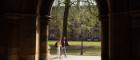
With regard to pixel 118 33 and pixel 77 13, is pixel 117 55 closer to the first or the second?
pixel 118 33

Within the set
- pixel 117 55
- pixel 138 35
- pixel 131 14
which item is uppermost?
pixel 131 14

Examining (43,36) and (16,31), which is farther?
(43,36)

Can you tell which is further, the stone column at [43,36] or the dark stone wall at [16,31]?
the stone column at [43,36]

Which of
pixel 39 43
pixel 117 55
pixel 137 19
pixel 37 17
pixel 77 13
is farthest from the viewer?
pixel 77 13

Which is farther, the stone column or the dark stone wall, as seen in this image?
the stone column

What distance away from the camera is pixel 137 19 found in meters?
8.86

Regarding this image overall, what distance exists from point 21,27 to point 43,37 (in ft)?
6.38

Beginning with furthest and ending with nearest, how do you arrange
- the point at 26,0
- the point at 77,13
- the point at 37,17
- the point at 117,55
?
the point at 77,13 < the point at 37,17 < the point at 26,0 < the point at 117,55

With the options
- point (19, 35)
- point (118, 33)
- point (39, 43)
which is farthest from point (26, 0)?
point (118, 33)

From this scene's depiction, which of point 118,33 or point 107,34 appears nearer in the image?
point 118,33

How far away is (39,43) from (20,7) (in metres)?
2.08

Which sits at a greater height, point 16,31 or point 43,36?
point 16,31

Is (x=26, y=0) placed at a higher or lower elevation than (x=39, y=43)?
higher

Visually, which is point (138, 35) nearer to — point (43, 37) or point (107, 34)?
point (107, 34)
